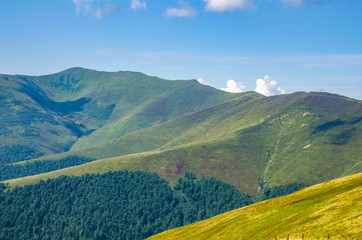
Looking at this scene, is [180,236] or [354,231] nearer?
[354,231]

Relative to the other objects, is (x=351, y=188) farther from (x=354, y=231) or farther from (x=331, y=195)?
(x=354, y=231)

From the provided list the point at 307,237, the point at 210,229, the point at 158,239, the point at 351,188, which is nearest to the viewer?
the point at 307,237

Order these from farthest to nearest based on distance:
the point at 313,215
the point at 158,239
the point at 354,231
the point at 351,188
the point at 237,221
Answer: the point at 158,239, the point at 237,221, the point at 351,188, the point at 313,215, the point at 354,231

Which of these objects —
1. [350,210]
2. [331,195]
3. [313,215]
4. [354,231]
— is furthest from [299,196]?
[354,231]

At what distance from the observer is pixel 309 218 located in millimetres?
59594

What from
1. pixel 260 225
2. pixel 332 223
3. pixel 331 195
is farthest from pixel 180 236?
pixel 332 223

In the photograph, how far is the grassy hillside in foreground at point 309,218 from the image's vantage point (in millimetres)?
50606

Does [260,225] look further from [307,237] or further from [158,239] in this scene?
[158,239]

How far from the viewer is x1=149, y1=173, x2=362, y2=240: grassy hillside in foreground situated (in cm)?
5061

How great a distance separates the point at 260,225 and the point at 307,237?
68.7 ft

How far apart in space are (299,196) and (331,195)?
14940mm

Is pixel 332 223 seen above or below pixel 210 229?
above

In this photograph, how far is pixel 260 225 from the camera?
7125cm

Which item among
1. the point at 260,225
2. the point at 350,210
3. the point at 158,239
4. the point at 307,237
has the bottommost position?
the point at 158,239
